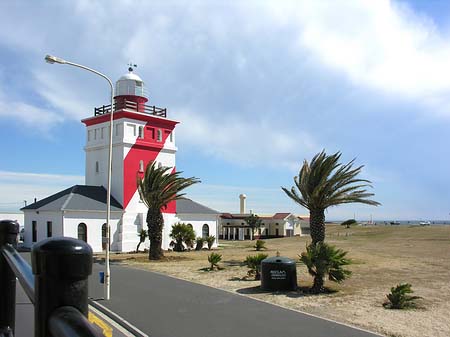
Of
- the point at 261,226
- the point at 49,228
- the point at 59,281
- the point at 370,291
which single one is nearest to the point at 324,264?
the point at 370,291

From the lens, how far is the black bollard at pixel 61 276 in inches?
44.1

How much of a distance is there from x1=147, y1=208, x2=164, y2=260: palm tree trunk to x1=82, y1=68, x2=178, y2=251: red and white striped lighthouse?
7.52 m

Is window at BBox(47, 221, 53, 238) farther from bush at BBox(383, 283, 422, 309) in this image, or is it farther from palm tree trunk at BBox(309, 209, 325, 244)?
bush at BBox(383, 283, 422, 309)

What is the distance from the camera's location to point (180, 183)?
31.3m

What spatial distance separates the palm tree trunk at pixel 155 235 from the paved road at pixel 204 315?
1248cm

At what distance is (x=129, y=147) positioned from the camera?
38.1m

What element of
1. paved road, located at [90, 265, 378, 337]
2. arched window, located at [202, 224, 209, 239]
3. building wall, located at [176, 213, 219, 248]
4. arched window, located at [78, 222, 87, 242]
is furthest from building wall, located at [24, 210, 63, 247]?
paved road, located at [90, 265, 378, 337]

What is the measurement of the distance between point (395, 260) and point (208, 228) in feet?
69.9

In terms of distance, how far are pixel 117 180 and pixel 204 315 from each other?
2754 cm

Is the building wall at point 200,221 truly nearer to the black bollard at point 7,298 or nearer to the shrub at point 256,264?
the shrub at point 256,264

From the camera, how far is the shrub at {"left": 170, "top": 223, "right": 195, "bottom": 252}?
4021 centimetres

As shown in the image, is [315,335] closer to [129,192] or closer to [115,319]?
[115,319]

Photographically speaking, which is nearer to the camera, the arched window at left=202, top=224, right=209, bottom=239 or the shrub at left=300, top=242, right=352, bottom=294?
the shrub at left=300, top=242, right=352, bottom=294

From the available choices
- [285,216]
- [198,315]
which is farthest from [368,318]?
[285,216]
